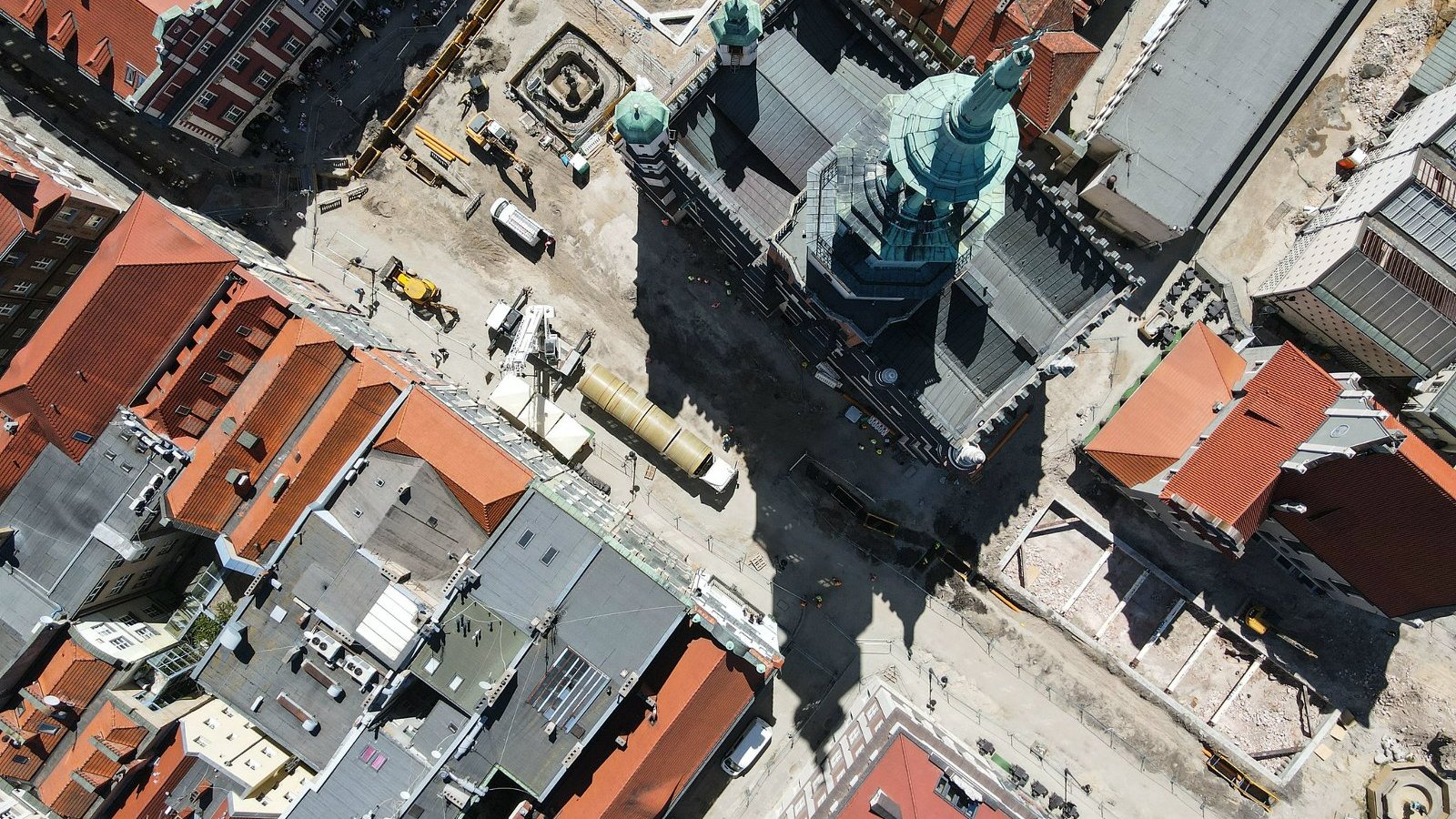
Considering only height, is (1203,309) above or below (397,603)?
above

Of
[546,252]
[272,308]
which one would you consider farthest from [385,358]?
[546,252]

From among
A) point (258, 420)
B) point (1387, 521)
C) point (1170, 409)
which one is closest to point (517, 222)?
point (258, 420)

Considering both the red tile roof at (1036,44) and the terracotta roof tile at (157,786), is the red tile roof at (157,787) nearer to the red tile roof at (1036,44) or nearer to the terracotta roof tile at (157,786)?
the terracotta roof tile at (157,786)

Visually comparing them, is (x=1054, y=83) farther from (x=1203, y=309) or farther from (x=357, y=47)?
(x=357, y=47)

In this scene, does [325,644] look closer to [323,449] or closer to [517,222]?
[323,449]

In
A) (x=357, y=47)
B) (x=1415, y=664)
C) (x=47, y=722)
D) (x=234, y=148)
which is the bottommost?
(x=47, y=722)

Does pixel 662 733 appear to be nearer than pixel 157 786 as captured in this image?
Yes

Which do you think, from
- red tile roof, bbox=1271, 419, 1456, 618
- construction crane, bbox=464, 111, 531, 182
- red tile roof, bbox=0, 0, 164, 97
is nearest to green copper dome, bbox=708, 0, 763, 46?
construction crane, bbox=464, 111, 531, 182
